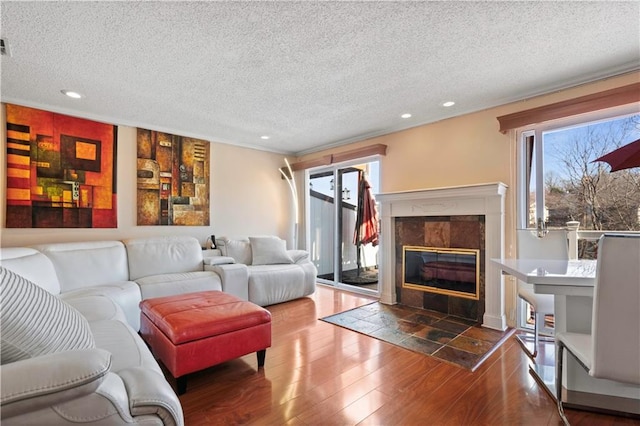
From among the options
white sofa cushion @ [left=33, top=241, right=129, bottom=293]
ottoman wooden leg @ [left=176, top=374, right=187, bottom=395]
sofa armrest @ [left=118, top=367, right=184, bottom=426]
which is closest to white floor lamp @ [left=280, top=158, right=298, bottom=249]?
white sofa cushion @ [left=33, top=241, right=129, bottom=293]

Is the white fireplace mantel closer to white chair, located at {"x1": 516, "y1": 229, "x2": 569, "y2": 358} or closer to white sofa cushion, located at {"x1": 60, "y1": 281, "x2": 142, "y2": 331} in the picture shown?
white chair, located at {"x1": 516, "y1": 229, "x2": 569, "y2": 358}

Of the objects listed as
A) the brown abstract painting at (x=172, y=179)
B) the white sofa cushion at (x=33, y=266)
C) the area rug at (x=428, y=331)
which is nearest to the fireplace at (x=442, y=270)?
the area rug at (x=428, y=331)

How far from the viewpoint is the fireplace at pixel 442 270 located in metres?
3.23

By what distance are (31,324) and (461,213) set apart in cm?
339

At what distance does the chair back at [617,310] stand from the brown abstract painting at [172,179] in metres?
4.22

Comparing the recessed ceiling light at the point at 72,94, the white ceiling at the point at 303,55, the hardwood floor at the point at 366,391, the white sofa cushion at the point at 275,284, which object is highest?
the white ceiling at the point at 303,55

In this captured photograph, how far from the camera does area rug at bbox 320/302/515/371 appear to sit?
2.40 meters

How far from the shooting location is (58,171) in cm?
325

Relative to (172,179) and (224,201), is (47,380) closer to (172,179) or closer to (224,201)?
(172,179)

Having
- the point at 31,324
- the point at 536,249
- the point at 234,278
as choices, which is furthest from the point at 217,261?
the point at 536,249

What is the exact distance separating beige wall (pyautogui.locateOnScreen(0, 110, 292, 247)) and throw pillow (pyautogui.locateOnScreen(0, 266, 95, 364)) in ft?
9.52

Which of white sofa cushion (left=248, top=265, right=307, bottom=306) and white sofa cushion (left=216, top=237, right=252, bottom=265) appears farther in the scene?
white sofa cushion (left=216, top=237, right=252, bottom=265)

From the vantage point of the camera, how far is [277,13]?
1.79 metres

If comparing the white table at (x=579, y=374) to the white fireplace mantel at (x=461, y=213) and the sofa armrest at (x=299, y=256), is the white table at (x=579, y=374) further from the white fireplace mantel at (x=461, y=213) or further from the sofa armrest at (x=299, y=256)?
the sofa armrest at (x=299, y=256)
